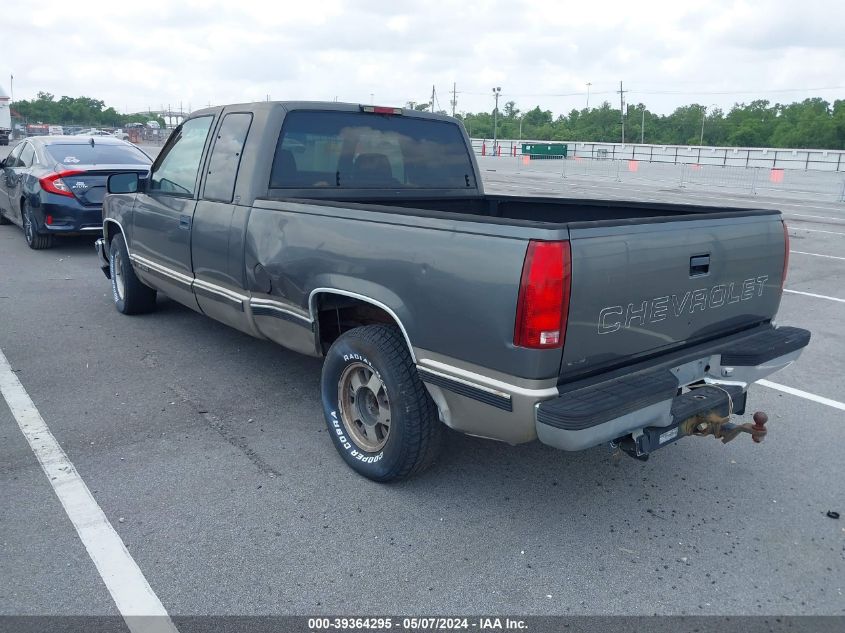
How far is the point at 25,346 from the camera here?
5.89 metres

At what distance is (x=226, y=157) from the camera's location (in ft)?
15.4

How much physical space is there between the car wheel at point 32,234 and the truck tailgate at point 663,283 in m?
9.26

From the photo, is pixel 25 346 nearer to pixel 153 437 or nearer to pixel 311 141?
pixel 153 437

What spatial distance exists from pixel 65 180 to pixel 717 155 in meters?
47.5

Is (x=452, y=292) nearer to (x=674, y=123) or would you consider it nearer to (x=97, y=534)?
(x=97, y=534)

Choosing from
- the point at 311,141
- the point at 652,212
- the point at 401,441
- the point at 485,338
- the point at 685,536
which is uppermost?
the point at 311,141

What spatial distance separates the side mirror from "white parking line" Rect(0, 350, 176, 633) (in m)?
1.87

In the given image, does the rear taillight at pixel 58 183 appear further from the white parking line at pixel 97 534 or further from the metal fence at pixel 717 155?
the metal fence at pixel 717 155

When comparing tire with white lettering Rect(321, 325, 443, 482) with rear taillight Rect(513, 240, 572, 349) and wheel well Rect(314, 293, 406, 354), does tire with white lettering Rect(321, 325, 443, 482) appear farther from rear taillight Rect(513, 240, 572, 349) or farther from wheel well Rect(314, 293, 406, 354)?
rear taillight Rect(513, 240, 572, 349)

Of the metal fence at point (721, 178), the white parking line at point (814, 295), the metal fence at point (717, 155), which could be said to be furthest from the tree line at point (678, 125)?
the white parking line at point (814, 295)

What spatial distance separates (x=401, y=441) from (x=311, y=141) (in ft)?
7.16

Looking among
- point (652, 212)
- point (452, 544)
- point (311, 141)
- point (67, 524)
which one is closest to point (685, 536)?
point (452, 544)

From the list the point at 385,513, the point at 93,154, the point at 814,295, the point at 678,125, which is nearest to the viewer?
the point at 385,513

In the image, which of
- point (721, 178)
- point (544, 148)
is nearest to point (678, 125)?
point (544, 148)
